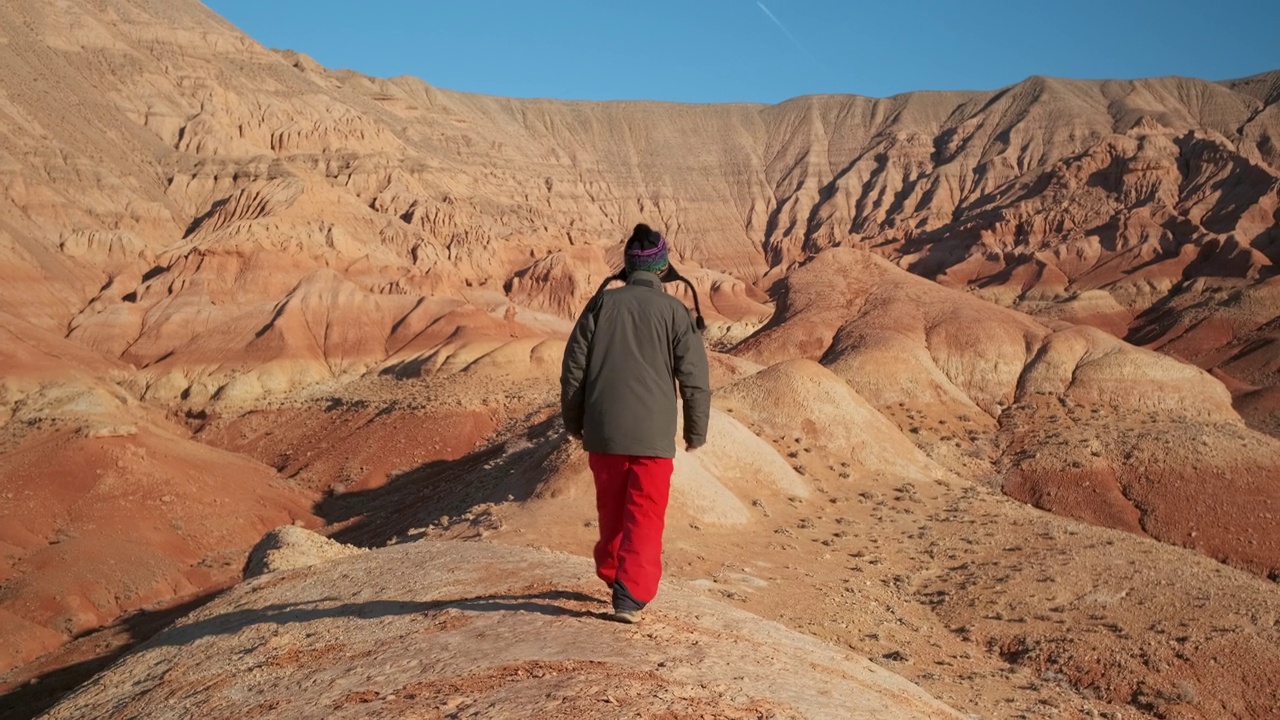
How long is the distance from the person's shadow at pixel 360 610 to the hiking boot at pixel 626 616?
146mm

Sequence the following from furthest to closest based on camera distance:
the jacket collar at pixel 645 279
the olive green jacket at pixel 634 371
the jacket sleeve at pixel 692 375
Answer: the jacket collar at pixel 645 279
the jacket sleeve at pixel 692 375
the olive green jacket at pixel 634 371

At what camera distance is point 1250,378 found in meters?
45.4

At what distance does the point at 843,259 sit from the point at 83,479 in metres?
29.6

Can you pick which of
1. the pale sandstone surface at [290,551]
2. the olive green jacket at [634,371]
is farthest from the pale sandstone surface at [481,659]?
the pale sandstone surface at [290,551]

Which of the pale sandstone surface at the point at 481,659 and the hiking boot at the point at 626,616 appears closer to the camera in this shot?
the pale sandstone surface at the point at 481,659

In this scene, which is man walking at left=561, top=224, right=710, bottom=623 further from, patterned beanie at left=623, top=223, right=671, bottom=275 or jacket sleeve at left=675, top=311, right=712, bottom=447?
patterned beanie at left=623, top=223, right=671, bottom=275

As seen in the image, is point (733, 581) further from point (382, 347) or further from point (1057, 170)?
point (1057, 170)

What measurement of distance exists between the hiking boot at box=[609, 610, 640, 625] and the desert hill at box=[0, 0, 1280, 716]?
182 inches

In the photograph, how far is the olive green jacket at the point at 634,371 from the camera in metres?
5.29

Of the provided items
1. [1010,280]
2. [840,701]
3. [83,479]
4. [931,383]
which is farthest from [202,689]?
[1010,280]

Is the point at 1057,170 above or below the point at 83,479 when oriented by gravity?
above

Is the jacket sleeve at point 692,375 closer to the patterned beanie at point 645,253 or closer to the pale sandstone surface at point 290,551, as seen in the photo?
the patterned beanie at point 645,253

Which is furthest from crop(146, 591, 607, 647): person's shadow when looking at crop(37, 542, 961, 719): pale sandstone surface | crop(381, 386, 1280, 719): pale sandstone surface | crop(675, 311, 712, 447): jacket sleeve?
crop(675, 311, 712, 447): jacket sleeve

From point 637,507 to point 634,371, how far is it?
30.1 inches
